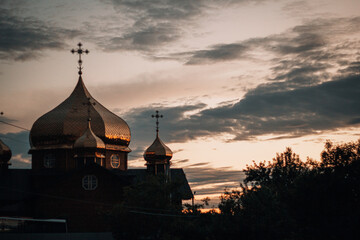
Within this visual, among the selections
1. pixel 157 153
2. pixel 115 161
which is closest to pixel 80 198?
pixel 115 161

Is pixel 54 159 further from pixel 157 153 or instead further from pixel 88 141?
pixel 157 153

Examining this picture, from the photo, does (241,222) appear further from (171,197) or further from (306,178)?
(171,197)

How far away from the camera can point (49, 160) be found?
48281 millimetres

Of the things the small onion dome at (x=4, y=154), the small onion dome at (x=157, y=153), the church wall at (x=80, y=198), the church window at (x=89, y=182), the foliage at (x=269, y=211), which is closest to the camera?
the foliage at (x=269, y=211)

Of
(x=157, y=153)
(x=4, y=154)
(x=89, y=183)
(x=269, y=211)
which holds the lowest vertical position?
(x=269, y=211)

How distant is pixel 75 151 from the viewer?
149 ft

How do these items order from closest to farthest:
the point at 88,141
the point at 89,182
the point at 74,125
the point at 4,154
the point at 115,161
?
the point at 89,182, the point at 88,141, the point at 74,125, the point at 115,161, the point at 4,154

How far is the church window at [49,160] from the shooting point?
48.1 metres

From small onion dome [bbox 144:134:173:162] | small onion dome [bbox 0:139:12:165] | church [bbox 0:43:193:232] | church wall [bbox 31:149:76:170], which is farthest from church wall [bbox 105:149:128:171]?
small onion dome [bbox 0:139:12:165]

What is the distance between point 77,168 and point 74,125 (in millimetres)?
5691

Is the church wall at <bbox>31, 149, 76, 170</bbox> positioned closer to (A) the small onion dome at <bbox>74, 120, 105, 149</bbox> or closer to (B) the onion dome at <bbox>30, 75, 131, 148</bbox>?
(B) the onion dome at <bbox>30, 75, 131, 148</bbox>

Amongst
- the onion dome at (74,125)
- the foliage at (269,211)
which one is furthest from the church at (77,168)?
the foliage at (269,211)

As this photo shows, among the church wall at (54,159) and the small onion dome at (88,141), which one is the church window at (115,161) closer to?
the church wall at (54,159)

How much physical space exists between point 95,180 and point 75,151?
3451mm
